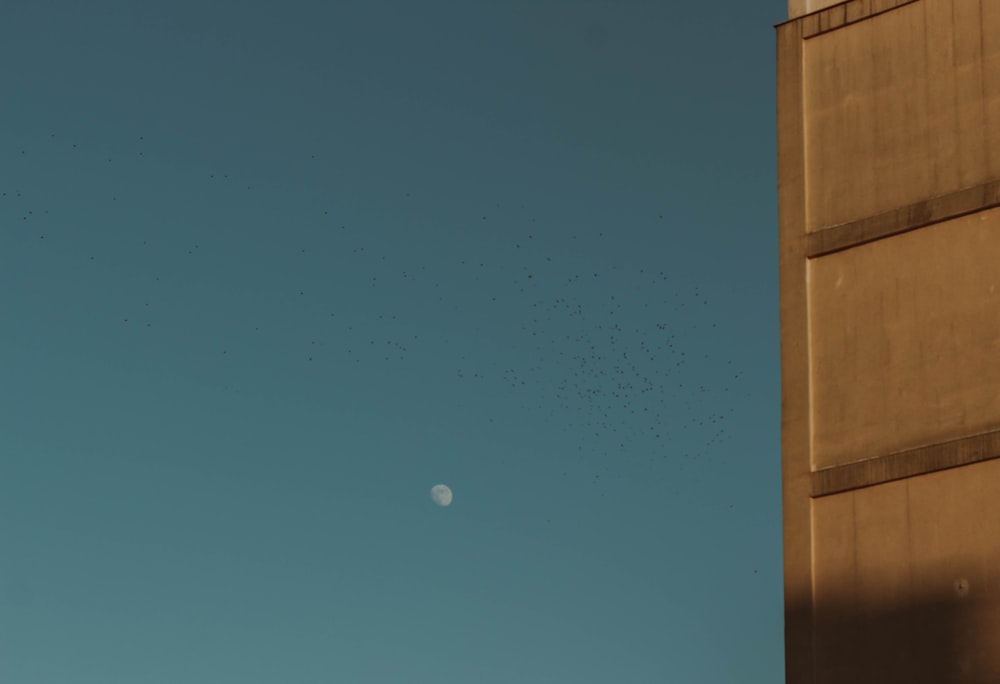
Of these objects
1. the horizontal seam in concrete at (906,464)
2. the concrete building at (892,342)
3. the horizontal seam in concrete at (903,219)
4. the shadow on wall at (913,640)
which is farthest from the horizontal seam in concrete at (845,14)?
the shadow on wall at (913,640)

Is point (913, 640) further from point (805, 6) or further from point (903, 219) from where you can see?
point (805, 6)

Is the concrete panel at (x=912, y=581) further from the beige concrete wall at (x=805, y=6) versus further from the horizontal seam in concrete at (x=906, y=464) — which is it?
the beige concrete wall at (x=805, y=6)

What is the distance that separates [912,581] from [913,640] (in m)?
0.77

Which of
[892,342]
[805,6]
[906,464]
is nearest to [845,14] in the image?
[805,6]

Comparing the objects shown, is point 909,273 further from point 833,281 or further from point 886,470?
point 886,470

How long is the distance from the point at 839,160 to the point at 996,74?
248cm

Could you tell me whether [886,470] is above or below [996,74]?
below

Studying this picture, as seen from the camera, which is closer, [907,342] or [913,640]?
[913,640]

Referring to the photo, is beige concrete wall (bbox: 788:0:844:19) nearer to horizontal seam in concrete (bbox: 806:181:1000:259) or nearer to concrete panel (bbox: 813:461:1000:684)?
horizontal seam in concrete (bbox: 806:181:1000:259)

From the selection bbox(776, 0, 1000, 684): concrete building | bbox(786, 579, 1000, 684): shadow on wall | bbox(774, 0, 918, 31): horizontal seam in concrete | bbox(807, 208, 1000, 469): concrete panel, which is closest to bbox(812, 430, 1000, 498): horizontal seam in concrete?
bbox(776, 0, 1000, 684): concrete building

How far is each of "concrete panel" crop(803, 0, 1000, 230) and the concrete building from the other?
3cm

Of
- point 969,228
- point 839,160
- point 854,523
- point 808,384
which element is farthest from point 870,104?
point 854,523

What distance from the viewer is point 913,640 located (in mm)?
22344

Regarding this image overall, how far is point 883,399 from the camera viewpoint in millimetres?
23781
